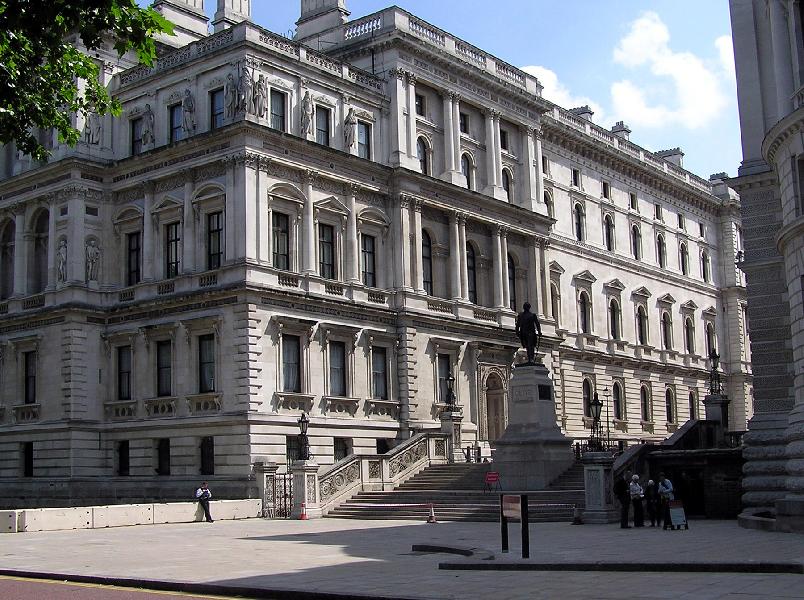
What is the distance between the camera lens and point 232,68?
1842 inches

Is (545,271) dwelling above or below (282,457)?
above

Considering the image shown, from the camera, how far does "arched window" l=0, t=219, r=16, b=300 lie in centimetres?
5309

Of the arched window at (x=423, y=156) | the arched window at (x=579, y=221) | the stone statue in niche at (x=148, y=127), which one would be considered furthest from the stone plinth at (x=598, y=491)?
the arched window at (x=579, y=221)

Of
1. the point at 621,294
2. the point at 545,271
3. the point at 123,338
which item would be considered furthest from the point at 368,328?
the point at 621,294

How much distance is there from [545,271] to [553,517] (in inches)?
1076

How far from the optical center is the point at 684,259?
82062 millimetres

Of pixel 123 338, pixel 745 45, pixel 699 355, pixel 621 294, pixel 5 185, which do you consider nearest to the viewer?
pixel 745 45

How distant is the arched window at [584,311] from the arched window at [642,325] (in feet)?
22.6

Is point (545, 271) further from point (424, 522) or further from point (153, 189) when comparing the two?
point (424, 522)

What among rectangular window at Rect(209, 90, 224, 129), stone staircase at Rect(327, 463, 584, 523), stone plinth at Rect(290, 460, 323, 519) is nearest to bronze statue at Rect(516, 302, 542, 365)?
stone staircase at Rect(327, 463, 584, 523)

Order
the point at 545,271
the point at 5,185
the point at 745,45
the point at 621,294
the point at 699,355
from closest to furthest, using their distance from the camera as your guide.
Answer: the point at 745,45 < the point at 5,185 < the point at 545,271 < the point at 621,294 < the point at 699,355

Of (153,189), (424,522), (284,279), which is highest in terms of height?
(153,189)

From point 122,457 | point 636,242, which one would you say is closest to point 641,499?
point 122,457

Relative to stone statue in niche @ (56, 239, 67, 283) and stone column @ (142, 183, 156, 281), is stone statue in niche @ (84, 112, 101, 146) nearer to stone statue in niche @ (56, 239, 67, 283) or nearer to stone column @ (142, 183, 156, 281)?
stone column @ (142, 183, 156, 281)
